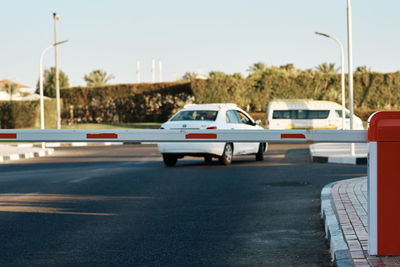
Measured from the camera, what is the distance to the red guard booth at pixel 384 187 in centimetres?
603

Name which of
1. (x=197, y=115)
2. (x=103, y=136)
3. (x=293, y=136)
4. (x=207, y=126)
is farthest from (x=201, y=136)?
(x=197, y=115)

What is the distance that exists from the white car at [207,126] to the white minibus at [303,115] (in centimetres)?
1763

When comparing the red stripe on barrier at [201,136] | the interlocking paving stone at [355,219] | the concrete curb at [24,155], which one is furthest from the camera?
the concrete curb at [24,155]

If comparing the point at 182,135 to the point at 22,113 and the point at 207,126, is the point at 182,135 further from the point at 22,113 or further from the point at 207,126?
the point at 22,113

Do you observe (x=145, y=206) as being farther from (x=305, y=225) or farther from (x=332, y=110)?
(x=332, y=110)

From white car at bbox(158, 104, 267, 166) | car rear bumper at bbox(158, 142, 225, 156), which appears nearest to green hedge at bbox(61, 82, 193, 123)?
white car at bbox(158, 104, 267, 166)

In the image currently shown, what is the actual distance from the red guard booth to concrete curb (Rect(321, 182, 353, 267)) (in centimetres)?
27

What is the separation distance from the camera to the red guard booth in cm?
603

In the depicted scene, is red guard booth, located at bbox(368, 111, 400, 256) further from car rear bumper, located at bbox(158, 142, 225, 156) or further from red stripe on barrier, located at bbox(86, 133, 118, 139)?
car rear bumper, located at bbox(158, 142, 225, 156)

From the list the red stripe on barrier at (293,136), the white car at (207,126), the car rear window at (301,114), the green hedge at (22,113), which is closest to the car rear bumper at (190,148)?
the white car at (207,126)

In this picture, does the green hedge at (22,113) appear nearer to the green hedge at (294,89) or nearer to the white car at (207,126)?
the green hedge at (294,89)

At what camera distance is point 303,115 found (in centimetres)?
3838

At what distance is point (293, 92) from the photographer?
163 feet

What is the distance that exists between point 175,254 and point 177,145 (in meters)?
11.3
